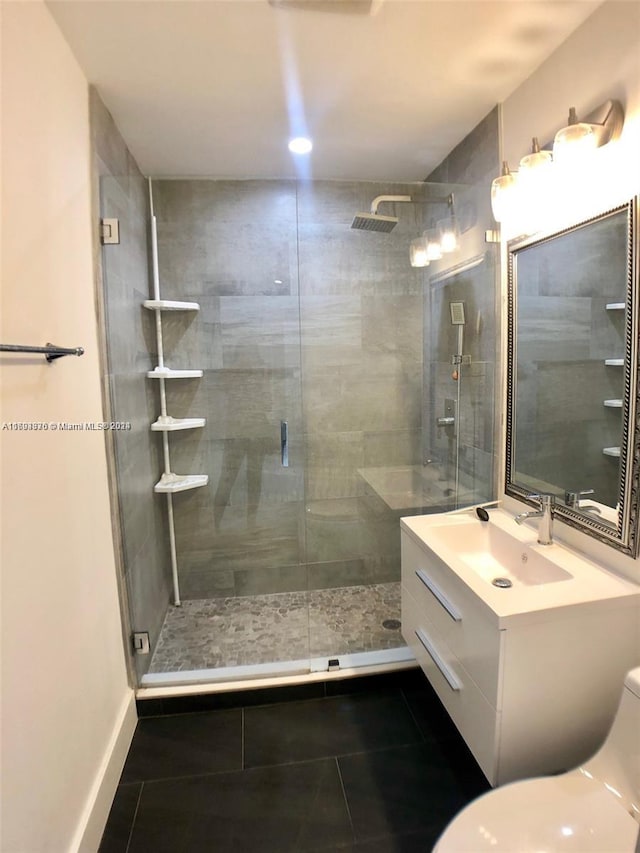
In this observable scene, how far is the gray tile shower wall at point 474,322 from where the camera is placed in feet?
6.39

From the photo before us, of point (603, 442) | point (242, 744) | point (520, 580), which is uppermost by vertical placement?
point (603, 442)

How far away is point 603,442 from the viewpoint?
54.9 inches

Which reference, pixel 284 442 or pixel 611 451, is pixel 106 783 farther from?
pixel 611 451

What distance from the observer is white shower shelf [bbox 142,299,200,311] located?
2316 millimetres

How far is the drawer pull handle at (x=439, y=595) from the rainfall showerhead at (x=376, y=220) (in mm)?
1837

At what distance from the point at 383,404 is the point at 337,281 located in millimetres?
763

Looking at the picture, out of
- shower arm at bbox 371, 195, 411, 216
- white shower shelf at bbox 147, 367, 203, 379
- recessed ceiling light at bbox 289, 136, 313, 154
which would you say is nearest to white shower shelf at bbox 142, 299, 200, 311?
white shower shelf at bbox 147, 367, 203, 379

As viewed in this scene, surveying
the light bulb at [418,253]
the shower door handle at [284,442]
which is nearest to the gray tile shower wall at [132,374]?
the shower door handle at [284,442]

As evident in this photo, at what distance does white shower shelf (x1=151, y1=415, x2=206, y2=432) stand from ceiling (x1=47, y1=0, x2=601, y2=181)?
1.32 m

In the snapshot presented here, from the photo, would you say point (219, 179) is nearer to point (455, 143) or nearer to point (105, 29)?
point (105, 29)

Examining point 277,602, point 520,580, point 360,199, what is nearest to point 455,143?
point 360,199

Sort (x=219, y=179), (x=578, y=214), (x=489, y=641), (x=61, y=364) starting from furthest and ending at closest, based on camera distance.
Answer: (x=219, y=179), (x=578, y=214), (x=61, y=364), (x=489, y=641)

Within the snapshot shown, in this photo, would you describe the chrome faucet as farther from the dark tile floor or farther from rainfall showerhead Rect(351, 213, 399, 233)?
rainfall showerhead Rect(351, 213, 399, 233)

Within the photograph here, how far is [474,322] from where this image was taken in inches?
84.0
